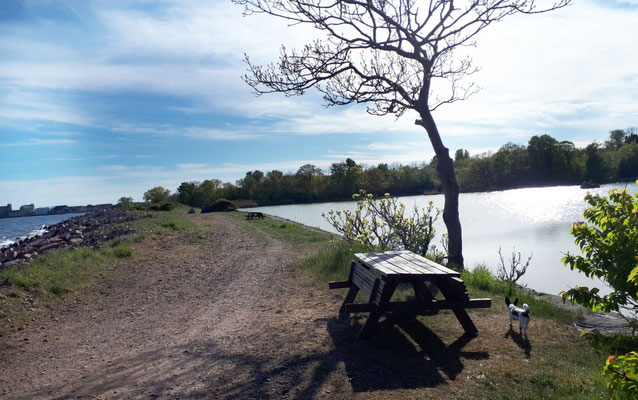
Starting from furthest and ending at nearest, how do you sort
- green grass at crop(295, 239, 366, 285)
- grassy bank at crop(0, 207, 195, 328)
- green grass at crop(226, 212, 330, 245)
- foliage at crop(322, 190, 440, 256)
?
1. green grass at crop(226, 212, 330, 245)
2. foliage at crop(322, 190, 440, 256)
3. green grass at crop(295, 239, 366, 285)
4. grassy bank at crop(0, 207, 195, 328)

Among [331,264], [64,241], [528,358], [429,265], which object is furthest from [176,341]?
[64,241]

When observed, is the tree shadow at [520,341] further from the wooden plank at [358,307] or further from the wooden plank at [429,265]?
the wooden plank at [358,307]

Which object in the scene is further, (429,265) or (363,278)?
(363,278)

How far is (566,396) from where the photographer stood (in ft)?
9.53

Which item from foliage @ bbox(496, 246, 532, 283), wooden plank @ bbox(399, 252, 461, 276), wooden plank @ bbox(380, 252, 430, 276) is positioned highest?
wooden plank @ bbox(380, 252, 430, 276)

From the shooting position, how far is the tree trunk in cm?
766

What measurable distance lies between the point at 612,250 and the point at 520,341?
63.2 inches

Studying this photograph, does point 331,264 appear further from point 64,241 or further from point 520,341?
point 64,241

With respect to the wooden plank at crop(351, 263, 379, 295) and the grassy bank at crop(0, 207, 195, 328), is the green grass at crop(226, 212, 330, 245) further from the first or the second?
the wooden plank at crop(351, 263, 379, 295)

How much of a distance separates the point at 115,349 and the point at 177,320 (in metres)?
1.05

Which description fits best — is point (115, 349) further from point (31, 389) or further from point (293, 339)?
point (293, 339)

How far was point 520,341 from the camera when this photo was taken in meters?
4.14

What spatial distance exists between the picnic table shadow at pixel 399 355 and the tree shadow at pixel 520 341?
0.37 metres

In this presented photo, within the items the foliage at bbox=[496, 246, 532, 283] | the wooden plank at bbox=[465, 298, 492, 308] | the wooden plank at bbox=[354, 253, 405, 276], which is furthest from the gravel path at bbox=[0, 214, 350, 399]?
the foliage at bbox=[496, 246, 532, 283]
